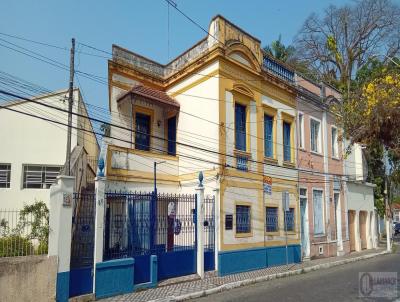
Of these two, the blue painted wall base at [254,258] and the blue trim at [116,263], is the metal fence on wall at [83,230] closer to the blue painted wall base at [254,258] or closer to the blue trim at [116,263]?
the blue trim at [116,263]

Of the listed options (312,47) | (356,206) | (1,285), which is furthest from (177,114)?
(312,47)

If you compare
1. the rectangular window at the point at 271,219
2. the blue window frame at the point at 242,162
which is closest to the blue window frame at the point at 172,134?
the blue window frame at the point at 242,162

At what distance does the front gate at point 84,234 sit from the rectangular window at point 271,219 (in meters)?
7.55

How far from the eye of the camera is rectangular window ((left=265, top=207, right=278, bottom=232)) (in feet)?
48.9

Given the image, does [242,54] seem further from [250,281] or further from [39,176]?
[39,176]

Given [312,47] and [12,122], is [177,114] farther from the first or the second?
[312,47]

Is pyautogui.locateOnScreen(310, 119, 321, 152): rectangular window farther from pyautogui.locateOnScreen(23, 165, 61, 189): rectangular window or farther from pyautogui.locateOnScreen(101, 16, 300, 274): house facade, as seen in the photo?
pyautogui.locateOnScreen(23, 165, 61, 189): rectangular window

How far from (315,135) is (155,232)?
1145 centimetres

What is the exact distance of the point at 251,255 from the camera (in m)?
13.6

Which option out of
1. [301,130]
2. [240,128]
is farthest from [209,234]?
[301,130]

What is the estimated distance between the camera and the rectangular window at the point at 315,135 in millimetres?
18938

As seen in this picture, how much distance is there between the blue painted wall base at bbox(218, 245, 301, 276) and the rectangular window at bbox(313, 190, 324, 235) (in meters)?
2.40

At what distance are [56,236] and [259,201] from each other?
26.8ft

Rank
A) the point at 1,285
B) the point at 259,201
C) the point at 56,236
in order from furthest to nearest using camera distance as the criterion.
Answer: the point at 259,201 → the point at 56,236 → the point at 1,285
